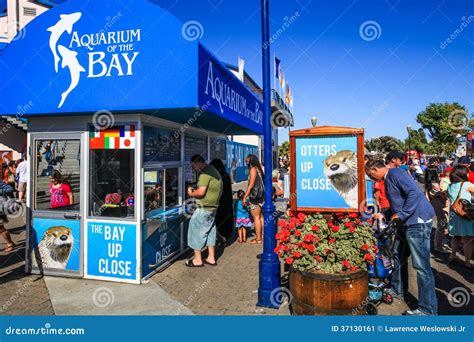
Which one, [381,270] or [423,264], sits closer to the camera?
[423,264]

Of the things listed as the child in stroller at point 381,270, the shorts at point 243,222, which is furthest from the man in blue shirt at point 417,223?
the shorts at point 243,222

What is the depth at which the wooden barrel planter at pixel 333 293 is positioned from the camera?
10.7 ft

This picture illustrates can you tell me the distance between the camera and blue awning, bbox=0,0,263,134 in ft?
13.6

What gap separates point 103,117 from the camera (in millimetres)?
4766

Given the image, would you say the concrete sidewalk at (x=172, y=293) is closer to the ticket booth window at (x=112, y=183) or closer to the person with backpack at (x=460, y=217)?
the person with backpack at (x=460, y=217)

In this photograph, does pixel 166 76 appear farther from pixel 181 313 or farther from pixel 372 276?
pixel 372 276

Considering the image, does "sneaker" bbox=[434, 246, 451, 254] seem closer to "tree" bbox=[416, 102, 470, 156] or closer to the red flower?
the red flower

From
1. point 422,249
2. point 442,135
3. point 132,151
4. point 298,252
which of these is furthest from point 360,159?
point 442,135

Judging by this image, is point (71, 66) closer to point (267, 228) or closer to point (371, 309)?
point (267, 228)

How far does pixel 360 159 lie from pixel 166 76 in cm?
266

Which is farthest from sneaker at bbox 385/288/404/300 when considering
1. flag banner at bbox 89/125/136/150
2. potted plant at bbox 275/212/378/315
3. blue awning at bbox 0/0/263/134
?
flag banner at bbox 89/125/136/150

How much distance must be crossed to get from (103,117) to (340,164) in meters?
3.38

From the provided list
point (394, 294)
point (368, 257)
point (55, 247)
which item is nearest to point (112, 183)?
point (55, 247)

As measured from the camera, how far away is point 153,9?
14.1 feet
